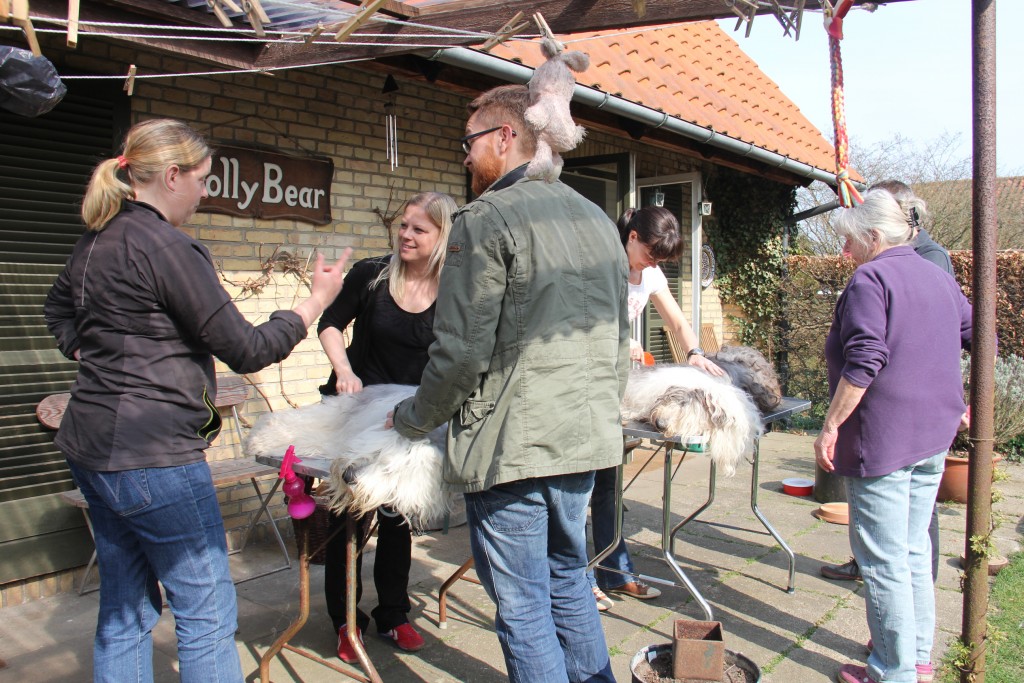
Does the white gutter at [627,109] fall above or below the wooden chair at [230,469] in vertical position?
above

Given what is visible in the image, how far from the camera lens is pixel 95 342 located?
2082 millimetres

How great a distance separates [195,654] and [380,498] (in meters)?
0.67

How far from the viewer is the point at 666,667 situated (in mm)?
2838

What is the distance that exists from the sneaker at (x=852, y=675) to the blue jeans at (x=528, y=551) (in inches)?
58.4

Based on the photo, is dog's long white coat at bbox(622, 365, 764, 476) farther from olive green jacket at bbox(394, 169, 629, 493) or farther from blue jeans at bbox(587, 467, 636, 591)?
olive green jacket at bbox(394, 169, 629, 493)

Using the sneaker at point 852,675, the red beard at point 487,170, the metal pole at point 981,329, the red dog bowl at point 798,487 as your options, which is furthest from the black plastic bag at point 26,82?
the red dog bowl at point 798,487

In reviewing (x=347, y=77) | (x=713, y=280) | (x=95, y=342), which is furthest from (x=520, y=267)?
(x=713, y=280)

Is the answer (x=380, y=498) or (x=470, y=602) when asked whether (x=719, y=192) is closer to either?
(x=470, y=602)

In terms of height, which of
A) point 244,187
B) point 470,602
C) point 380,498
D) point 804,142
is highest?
point 804,142

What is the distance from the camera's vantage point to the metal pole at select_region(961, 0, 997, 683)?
253cm

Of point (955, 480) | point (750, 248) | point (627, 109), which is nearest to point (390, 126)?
point (627, 109)

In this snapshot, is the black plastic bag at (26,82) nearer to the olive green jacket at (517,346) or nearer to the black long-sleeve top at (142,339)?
the black long-sleeve top at (142,339)

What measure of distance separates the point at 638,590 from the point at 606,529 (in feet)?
1.35

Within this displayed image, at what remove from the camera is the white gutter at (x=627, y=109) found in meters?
4.50
